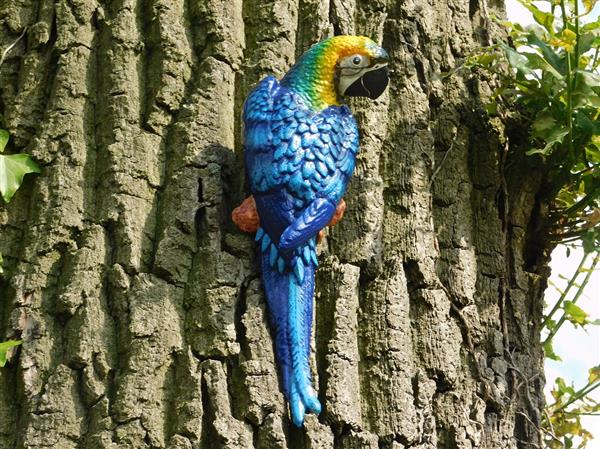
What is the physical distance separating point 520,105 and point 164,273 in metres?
1.32

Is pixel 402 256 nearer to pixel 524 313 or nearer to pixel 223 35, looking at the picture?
pixel 524 313

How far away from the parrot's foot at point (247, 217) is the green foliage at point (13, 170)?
0.57 m

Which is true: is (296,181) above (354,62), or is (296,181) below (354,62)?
below

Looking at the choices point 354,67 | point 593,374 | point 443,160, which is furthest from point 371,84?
point 593,374

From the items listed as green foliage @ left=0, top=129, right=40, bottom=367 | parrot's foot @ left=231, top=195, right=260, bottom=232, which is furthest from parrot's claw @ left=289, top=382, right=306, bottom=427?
green foliage @ left=0, top=129, right=40, bottom=367

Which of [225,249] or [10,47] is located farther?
[10,47]

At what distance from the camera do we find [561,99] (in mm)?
3029

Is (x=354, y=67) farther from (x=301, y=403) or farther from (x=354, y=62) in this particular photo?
(x=301, y=403)

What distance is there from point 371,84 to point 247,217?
557 millimetres

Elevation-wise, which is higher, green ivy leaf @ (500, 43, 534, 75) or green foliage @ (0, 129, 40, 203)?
green ivy leaf @ (500, 43, 534, 75)

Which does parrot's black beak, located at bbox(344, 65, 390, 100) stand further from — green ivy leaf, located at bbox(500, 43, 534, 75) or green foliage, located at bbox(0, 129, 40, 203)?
green foliage, located at bbox(0, 129, 40, 203)

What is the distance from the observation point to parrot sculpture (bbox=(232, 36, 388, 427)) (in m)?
2.61

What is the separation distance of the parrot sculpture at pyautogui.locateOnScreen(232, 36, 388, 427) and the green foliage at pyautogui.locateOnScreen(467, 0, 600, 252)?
1.71 feet

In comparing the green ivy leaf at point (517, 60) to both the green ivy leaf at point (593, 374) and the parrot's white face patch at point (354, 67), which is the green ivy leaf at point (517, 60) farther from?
the green ivy leaf at point (593, 374)
